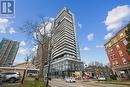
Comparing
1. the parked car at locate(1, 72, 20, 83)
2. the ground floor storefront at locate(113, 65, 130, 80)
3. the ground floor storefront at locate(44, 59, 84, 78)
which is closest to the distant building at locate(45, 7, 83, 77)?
the ground floor storefront at locate(44, 59, 84, 78)

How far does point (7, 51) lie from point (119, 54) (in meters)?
66.0

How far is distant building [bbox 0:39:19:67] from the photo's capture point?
102m

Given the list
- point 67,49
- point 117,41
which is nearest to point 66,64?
point 67,49

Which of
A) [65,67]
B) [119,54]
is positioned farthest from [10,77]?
[65,67]

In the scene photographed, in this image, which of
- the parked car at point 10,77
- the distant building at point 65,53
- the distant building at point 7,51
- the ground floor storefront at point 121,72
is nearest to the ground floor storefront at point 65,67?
the distant building at point 65,53

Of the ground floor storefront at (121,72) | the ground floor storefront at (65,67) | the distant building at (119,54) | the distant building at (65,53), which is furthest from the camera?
the distant building at (65,53)

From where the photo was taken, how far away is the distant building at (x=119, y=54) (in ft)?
207

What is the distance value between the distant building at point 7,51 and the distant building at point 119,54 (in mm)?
57272

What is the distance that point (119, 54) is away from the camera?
6788 cm

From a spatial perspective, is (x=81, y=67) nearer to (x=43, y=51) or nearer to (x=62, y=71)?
(x=62, y=71)

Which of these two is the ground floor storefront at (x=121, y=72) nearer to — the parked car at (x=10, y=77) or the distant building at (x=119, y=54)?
the distant building at (x=119, y=54)

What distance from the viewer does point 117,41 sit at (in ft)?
227

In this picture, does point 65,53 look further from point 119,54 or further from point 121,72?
point 119,54

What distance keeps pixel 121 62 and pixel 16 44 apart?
6489 centimetres
